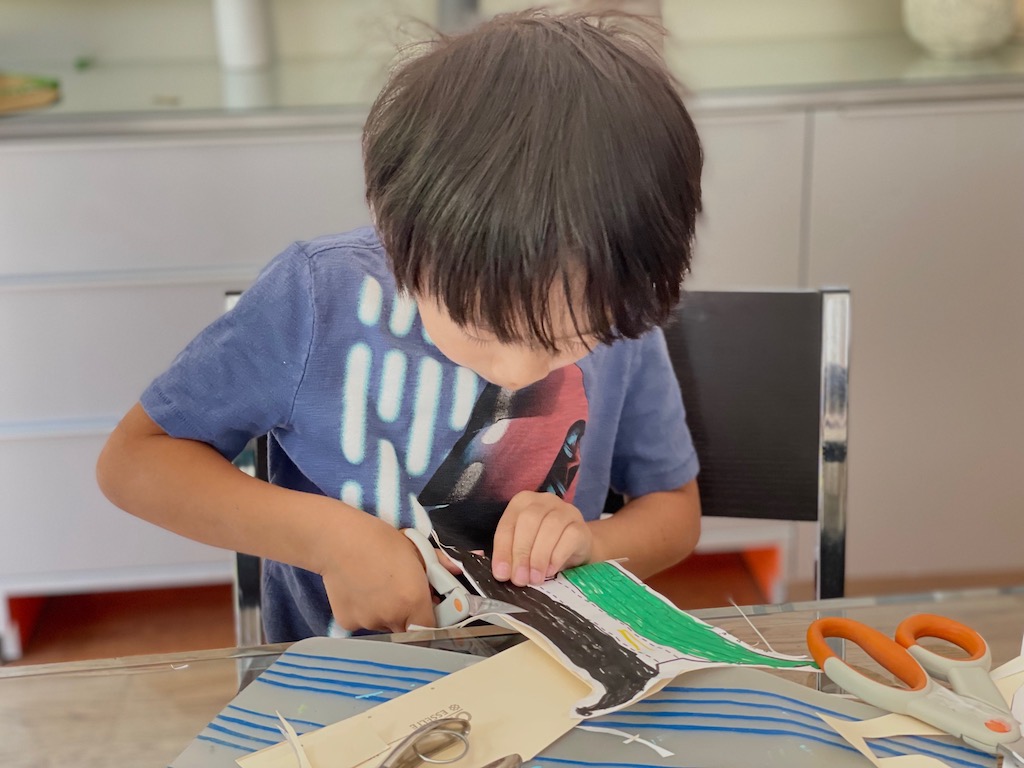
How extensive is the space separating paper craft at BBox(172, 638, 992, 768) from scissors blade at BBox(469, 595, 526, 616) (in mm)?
26

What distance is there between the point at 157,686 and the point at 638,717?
0.25m

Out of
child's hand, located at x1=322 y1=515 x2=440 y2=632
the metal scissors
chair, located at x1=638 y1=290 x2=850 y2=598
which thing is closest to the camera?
the metal scissors

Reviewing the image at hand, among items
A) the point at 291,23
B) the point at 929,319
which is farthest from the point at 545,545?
the point at 291,23

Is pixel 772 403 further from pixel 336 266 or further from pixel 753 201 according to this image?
pixel 753 201

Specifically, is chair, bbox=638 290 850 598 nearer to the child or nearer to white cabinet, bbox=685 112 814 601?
the child

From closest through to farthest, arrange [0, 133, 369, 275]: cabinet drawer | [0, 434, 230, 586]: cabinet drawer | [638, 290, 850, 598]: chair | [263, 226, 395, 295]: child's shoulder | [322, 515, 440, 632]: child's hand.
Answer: [322, 515, 440, 632]: child's hand
[263, 226, 395, 295]: child's shoulder
[638, 290, 850, 598]: chair
[0, 133, 369, 275]: cabinet drawer
[0, 434, 230, 586]: cabinet drawer

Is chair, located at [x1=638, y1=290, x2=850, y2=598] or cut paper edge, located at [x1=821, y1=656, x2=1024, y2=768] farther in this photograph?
chair, located at [x1=638, y1=290, x2=850, y2=598]

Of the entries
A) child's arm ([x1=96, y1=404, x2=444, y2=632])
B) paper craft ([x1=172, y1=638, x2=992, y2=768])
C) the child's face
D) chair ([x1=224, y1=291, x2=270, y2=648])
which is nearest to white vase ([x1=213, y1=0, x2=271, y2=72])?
chair ([x1=224, y1=291, x2=270, y2=648])

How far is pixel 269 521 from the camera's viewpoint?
0.67 meters

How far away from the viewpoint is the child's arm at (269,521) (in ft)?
2.02

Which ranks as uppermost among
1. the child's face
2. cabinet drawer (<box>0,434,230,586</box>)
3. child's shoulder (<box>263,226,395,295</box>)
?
child's shoulder (<box>263,226,395,295</box>)

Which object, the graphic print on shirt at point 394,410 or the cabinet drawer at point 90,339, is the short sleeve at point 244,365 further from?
the cabinet drawer at point 90,339

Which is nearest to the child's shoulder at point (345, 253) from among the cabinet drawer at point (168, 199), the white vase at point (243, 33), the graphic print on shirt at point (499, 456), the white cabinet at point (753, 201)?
the graphic print on shirt at point (499, 456)

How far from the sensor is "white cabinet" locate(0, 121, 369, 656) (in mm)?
1393
